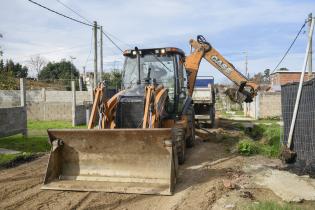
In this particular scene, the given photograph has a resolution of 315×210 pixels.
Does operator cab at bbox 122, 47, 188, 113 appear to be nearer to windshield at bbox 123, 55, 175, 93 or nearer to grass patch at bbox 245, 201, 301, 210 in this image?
windshield at bbox 123, 55, 175, 93

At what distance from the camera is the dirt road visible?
5738 mm

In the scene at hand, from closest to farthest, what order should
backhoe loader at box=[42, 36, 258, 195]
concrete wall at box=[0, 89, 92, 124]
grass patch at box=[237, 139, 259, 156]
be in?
1. backhoe loader at box=[42, 36, 258, 195]
2. grass patch at box=[237, 139, 259, 156]
3. concrete wall at box=[0, 89, 92, 124]

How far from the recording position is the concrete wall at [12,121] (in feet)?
43.0

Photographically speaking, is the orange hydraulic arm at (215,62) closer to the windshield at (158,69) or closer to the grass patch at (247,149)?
the grass patch at (247,149)

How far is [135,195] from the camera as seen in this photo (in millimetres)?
6223

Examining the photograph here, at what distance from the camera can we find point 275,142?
1163cm

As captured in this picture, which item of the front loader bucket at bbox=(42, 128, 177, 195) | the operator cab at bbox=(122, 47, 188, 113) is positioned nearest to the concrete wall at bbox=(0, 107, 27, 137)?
the operator cab at bbox=(122, 47, 188, 113)

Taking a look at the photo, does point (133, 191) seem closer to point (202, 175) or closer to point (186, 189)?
point (186, 189)

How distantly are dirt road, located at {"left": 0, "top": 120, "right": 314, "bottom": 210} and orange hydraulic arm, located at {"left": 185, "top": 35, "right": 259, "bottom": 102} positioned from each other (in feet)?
20.8

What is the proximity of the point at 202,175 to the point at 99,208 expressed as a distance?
103 inches

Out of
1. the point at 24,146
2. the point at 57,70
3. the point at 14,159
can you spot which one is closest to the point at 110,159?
the point at 14,159

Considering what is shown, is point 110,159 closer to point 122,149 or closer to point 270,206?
point 122,149

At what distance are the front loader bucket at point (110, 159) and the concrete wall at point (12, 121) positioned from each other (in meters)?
6.91

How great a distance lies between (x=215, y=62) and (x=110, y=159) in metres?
8.45
